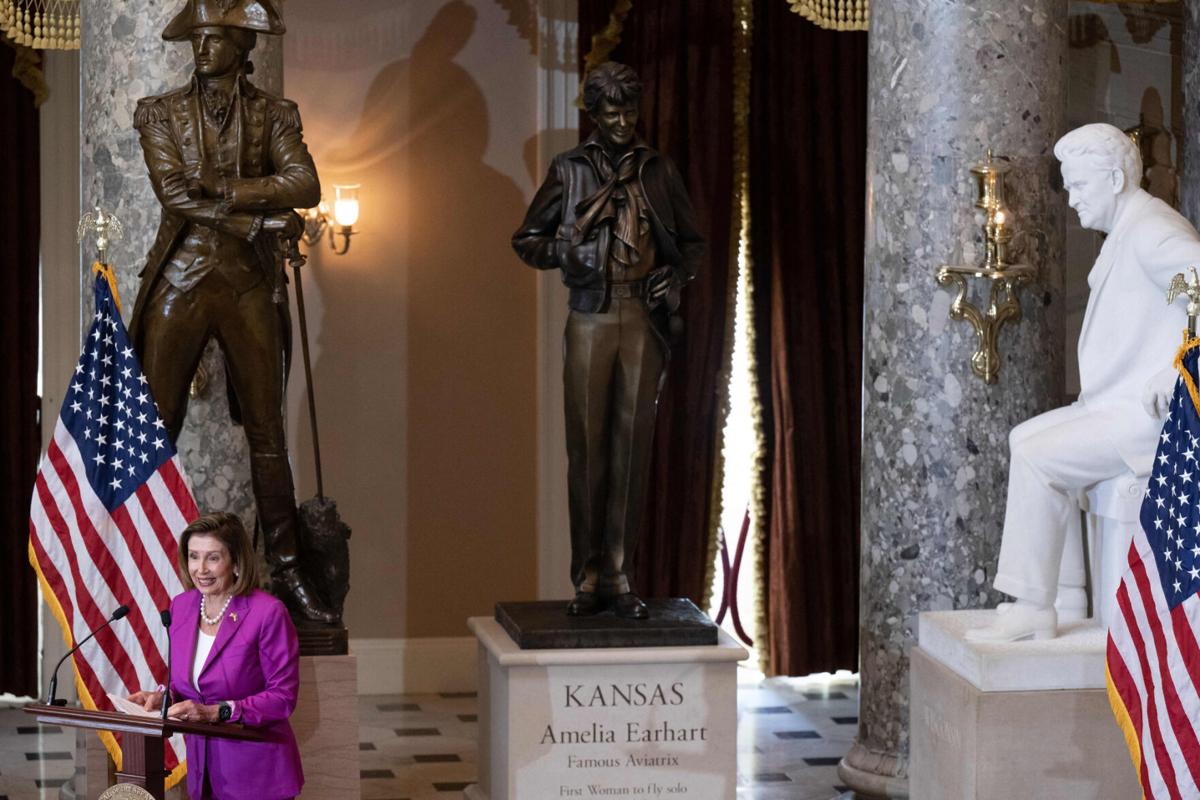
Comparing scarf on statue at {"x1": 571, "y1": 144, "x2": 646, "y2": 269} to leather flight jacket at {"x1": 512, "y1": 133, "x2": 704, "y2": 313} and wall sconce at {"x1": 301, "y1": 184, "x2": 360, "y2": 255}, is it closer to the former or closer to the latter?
leather flight jacket at {"x1": 512, "y1": 133, "x2": 704, "y2": 313}

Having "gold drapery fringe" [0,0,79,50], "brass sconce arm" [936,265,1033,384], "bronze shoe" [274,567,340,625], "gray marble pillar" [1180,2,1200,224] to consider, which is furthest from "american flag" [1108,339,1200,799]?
"gold drapery fringe" [0,0,79,50]

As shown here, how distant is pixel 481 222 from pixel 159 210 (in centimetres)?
313

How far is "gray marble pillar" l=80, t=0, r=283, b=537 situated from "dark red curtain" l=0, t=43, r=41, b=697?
2.62m

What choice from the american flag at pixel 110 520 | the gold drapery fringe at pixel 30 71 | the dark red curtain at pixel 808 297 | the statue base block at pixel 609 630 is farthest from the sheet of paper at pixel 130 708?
the dark red curtain at pixel 808 297

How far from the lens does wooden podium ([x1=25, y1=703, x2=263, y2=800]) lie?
466 centimetres

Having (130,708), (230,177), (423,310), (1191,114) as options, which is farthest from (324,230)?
(130,708)

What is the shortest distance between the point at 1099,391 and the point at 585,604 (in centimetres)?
212

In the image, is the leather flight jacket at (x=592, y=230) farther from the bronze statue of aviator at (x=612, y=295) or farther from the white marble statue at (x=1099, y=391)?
the white marble statue at (x=1099, y=391)

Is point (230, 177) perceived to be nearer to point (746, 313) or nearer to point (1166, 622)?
point (1166, 622)

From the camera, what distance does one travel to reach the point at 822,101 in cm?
1025

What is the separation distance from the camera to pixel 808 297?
33.8 ft

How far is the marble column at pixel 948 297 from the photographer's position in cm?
707

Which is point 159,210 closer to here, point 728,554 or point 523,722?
point 523,722

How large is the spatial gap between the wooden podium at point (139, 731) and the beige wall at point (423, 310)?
5003 millimetres
